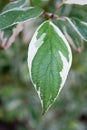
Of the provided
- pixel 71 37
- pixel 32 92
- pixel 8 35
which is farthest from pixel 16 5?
pixel 32 92

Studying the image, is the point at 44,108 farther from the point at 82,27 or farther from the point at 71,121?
the point at 71,121

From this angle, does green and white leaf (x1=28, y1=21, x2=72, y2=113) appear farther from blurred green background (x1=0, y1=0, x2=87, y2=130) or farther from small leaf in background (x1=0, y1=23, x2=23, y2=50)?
blurred green background (x1=0, y1=0, x2=87, y2=130)

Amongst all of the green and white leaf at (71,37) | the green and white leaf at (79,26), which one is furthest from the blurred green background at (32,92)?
the green and white leaf at (79,26)

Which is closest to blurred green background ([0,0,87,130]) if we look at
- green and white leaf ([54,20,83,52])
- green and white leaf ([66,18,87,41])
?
green and white leaf ([54,20,83,52])

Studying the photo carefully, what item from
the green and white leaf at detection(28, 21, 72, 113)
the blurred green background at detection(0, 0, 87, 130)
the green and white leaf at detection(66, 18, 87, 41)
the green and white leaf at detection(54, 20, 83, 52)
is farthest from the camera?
the blurred green background at detection(0, 0, 87, 130)

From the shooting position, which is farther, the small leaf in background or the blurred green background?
the blurred green background

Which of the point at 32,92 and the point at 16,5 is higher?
the point at 16,5

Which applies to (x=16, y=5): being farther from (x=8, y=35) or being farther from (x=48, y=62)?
(x=48, y=62)
